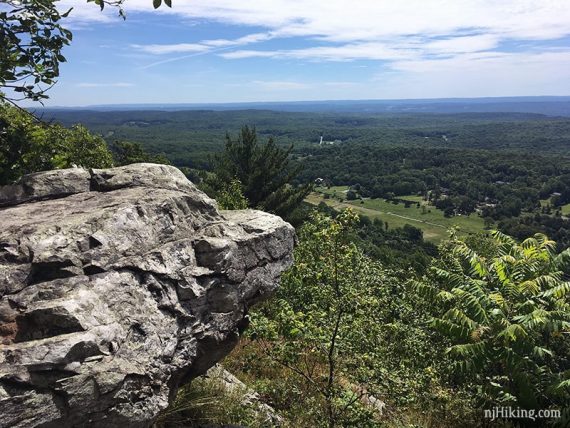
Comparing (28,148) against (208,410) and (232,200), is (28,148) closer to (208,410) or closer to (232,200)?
(208,410)

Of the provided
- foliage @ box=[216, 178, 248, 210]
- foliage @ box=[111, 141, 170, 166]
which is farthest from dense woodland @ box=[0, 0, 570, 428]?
foliage @ box=[111, 141, 170, 166]

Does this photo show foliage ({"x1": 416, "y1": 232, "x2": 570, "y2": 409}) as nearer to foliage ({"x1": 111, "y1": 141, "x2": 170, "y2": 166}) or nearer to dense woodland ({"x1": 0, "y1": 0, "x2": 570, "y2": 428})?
dense woodland ({"x1": 0, "y1": 0, "x2": 570, "y2": 428})

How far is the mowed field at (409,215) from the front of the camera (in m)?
113

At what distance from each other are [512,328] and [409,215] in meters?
126

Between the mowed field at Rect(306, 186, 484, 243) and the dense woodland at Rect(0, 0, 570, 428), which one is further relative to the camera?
the mowed field at Rect(306, 186, 484, 243)

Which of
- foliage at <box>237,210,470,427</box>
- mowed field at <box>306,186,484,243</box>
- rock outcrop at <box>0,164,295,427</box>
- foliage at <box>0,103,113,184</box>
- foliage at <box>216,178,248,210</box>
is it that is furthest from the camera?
mowed field at <box>306,186,484,243</box>

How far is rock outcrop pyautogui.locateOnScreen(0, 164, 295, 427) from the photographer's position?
4.25 m

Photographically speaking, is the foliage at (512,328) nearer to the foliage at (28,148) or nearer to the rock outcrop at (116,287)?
the rock outcrop at (116,287)

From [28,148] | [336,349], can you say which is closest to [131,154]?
[28,148]

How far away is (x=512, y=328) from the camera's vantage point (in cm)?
884

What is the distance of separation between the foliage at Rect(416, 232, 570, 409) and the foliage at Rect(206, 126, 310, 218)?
1848 centimetres

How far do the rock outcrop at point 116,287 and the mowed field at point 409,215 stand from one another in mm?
101030

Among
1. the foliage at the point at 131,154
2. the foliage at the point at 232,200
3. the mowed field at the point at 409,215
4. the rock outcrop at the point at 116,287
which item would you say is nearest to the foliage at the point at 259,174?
the foliage at the point at 131,154

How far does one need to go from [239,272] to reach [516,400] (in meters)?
6.93
